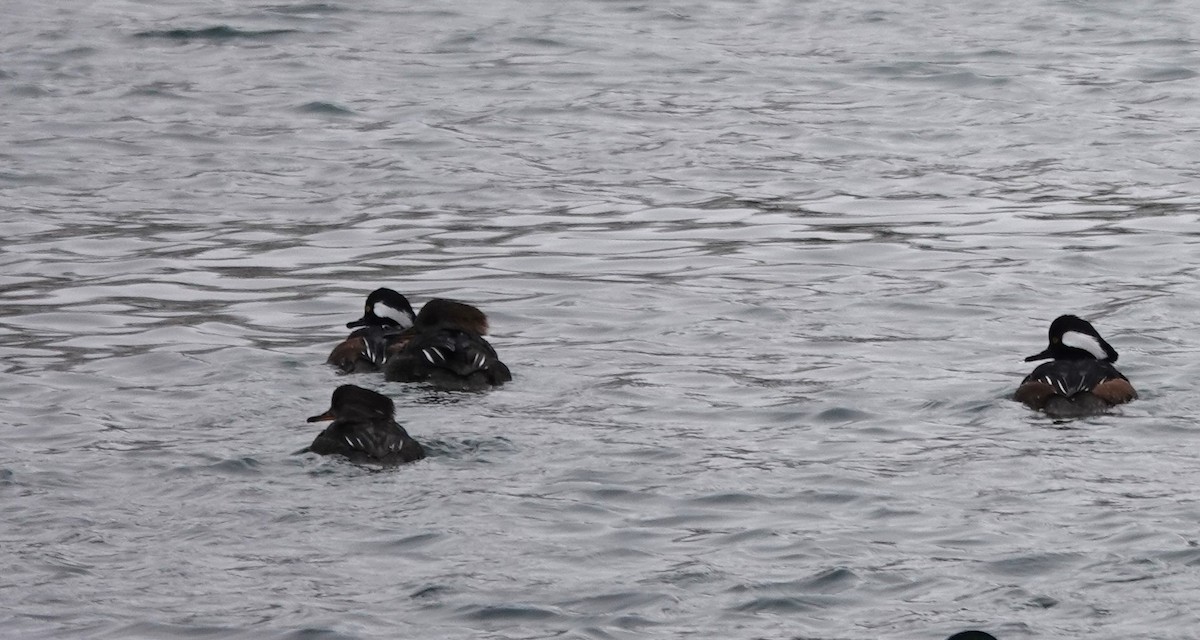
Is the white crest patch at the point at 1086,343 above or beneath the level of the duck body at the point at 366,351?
above

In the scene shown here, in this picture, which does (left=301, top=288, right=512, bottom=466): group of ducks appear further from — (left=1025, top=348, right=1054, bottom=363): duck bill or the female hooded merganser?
(left=1025, top=348, right=1054, bottom=363): duck bill

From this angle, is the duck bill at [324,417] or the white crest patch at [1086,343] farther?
the white crest patch at [1086,343]

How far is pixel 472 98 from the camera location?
21.3 meters

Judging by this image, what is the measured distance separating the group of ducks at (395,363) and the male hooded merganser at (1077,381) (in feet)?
9.27

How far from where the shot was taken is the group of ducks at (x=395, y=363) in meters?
9.34

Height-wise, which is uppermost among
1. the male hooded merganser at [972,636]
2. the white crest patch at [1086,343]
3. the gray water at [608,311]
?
the male hooded merganser at [972,636]

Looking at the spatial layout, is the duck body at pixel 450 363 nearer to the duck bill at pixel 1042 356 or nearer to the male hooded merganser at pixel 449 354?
the male hooded merganser at pixel 449 354

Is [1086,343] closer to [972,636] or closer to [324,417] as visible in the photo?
[324,417]

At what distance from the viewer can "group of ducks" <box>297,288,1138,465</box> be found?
9.38 m

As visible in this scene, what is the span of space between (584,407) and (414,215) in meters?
6.24

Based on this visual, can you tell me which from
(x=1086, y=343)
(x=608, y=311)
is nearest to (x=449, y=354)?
(x=608, y=311)

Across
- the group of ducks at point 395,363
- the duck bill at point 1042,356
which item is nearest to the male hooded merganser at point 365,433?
the group of ducks at point 395,363

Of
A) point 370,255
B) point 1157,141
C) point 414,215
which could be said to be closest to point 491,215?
point 414,215

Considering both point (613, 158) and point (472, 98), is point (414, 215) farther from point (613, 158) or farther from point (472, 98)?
point (472, 98)
